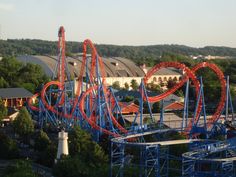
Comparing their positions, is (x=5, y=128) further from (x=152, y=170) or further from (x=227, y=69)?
(x=227, y=69)

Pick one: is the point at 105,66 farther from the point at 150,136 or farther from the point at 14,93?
the point at 150,136

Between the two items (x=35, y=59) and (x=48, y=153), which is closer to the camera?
(x=48, y=153)

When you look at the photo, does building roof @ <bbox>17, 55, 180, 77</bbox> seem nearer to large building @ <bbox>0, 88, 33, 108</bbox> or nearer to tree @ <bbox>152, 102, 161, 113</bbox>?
large building @ <bbox>0, 88, 33, 108</bbox>

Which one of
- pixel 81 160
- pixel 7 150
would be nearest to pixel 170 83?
pixel 7 150

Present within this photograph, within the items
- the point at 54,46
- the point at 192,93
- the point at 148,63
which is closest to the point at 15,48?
the point at 54,46

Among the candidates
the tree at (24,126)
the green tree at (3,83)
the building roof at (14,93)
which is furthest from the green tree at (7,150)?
the green tree at (3,83)

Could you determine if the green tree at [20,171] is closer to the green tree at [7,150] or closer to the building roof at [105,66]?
the green tree at [7,150]

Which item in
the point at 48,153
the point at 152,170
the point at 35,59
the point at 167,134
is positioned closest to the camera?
the point at 152,170
